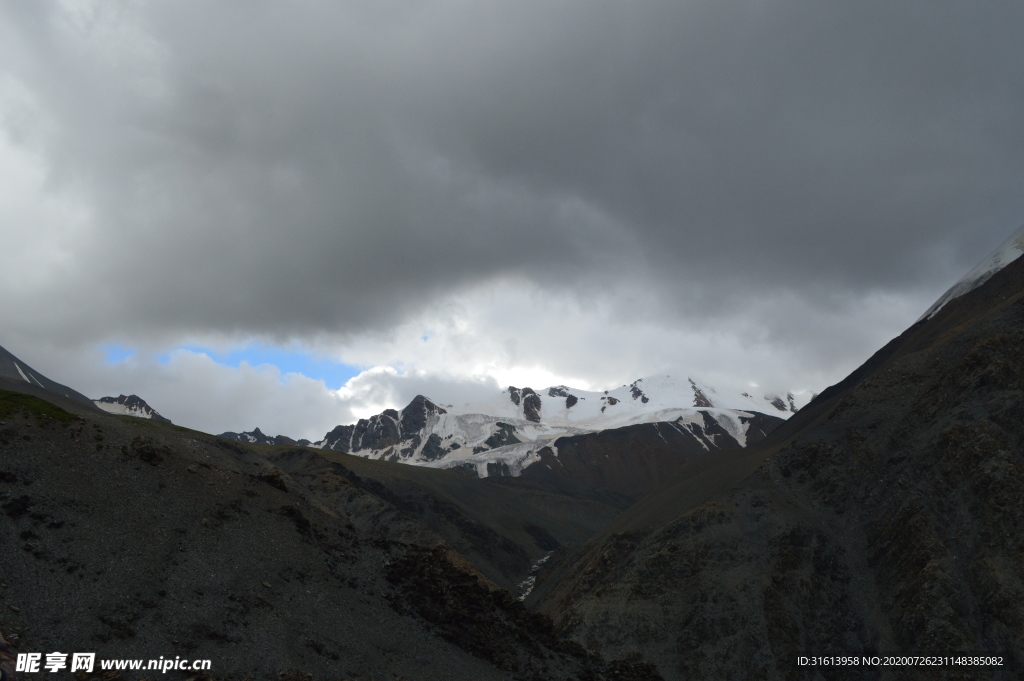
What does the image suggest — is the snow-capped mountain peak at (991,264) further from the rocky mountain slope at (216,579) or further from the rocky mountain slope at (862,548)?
the rocky mountain slope at (216,579)

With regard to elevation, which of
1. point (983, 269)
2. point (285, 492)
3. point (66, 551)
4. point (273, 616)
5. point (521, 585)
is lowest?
point (521, 585)

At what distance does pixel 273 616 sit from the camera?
33.5m

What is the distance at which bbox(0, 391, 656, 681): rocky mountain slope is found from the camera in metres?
28.6

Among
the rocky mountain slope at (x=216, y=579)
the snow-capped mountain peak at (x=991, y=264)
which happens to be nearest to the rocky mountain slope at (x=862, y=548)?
the rocky mountain slope at (x=216, y=579)

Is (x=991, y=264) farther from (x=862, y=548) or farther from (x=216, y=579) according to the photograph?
(x=216, y=579)

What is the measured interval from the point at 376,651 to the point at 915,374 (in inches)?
2329

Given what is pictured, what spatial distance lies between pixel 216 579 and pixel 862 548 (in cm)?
4952

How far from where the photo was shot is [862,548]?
53.7m

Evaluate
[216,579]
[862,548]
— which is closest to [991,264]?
[862,548]

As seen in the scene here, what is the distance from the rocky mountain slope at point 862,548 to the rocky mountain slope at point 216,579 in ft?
24.2

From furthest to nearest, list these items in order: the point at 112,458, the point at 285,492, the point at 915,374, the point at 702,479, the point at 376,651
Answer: the point at 702,479 → the point at 915,374 → the point at 285,492 → the point at 112,458 → the point at 376,651

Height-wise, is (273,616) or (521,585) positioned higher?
(273,616)

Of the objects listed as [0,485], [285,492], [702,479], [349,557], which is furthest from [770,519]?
[0,485]

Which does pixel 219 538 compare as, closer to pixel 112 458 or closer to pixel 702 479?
pixel 112 458
